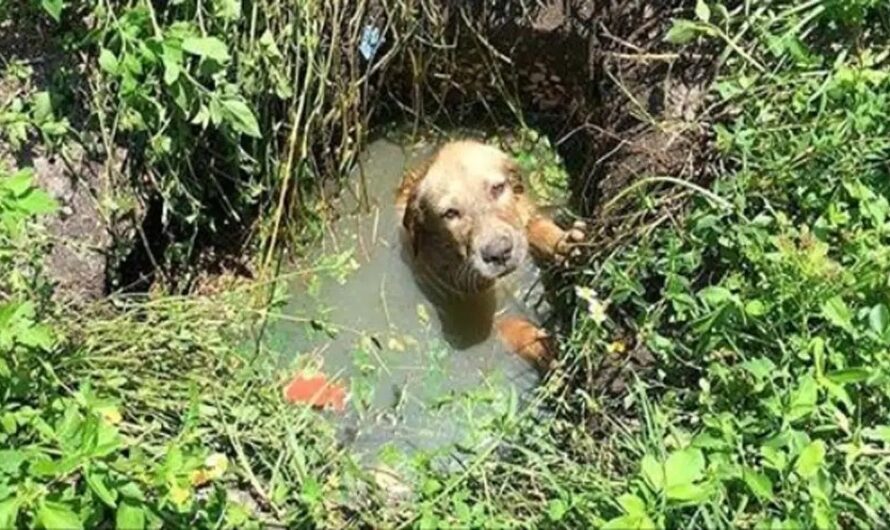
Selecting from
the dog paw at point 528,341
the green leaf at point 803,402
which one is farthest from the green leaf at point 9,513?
the dog paw at point 528,341

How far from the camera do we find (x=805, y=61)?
3.60 m

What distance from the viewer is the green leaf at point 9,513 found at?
2.53 metres

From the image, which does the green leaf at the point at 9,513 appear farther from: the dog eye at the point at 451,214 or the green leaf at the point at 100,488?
the dog eye at the point at 451,214

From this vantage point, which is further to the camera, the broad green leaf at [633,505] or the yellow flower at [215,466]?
the yellow flower at [215,466]

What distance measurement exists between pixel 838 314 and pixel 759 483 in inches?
19.3

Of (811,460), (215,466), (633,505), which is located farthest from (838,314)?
(215,466)

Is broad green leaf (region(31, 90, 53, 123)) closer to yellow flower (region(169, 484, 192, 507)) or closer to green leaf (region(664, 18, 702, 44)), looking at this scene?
yellow flower (region(169, 484, 192, 507))

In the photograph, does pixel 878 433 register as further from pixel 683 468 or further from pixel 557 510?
pixel 557 510

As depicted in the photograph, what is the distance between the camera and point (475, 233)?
4.41 m

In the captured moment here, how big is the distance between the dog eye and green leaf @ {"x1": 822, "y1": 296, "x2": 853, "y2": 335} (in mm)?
1715

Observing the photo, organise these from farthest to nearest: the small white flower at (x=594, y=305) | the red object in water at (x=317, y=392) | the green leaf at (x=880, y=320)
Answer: the red object in water at (x=317, y=392) → the small white flower at (x=594, y=305) → the green leaf at (x=880, y=320)

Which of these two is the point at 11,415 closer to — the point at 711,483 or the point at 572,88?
the point at 711,483

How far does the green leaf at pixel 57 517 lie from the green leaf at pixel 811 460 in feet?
4.57

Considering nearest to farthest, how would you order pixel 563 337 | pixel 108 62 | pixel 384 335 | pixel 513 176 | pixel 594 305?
pixel 108 62 < pixel 594 305 < pixel 563 337 < pixel 384 335 < pixel 513 176
